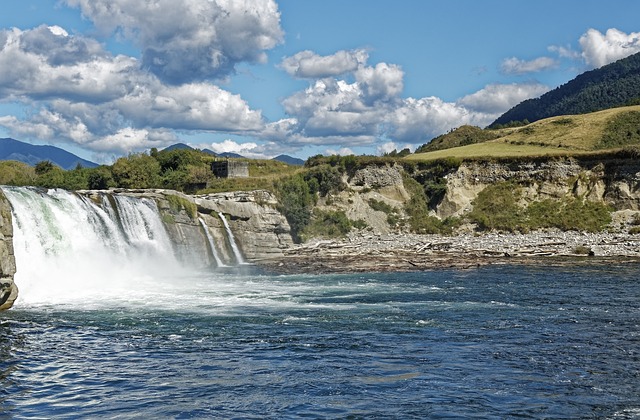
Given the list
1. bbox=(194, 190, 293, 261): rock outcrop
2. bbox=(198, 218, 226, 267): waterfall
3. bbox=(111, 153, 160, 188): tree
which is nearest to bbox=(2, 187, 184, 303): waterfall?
bbox=(198, 218, 226, 267): waterfall

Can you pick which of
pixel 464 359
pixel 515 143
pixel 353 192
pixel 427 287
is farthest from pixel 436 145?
pixel 464 359

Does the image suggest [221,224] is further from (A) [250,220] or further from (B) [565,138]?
(B) [565,138]

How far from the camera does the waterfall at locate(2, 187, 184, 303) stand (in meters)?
32.6

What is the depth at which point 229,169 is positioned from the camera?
224 feet

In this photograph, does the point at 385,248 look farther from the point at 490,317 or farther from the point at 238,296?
the point at 490,317

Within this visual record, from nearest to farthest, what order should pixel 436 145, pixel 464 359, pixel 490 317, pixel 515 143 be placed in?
pixel 464 359
pixel 490 317
pixel 515 143
pixel 436 145

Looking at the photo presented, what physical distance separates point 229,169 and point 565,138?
4446 centimetres

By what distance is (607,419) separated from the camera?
40.5 ft

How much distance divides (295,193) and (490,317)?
4100 centimetres

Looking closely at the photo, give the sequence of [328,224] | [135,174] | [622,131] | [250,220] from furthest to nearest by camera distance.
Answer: [622,131]
[135,174]
[328,224]
[250,220]

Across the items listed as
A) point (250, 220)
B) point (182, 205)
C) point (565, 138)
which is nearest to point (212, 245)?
point (182, 205)

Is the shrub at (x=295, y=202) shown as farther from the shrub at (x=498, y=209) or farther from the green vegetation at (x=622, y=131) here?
the green vegetation at (x=622, y=131)

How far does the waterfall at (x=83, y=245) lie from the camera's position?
32.6 meters

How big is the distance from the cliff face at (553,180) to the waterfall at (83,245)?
35.7 meters
